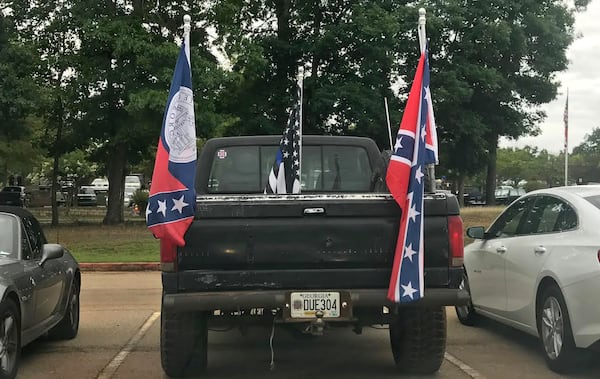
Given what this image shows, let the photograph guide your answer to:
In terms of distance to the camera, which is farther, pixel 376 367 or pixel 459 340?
pixel 459 340

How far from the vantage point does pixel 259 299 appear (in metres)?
4.80

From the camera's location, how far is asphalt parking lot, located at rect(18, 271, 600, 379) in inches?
229

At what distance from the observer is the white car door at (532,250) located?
6.01 metres

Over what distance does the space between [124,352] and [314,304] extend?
265cm

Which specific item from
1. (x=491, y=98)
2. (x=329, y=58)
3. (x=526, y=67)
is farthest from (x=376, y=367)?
(x=526, y=67)

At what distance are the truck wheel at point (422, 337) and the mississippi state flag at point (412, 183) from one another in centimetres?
65

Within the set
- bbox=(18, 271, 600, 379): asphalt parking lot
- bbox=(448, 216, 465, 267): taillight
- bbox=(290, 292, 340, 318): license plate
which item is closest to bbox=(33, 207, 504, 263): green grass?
bbox=(18, 271, 600, 379): asphalt parking lot

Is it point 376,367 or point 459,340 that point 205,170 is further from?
point 459,340

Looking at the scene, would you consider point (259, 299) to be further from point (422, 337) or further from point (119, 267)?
point (119, 267)

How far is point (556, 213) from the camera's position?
20.5 ft

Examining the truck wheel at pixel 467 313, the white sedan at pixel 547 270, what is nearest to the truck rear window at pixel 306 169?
the white sedan at pixel 547 270

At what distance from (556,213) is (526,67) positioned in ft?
101

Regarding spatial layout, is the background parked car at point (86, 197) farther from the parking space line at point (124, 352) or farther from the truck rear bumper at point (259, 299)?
the truck rear bumper at point (259, 299)

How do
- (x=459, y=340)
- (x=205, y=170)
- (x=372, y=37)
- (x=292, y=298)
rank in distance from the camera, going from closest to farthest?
1. (x=292, y=298)
2. (x=205, y=170)
3. (x=459, y=340)
4. (x=372, y=37)
